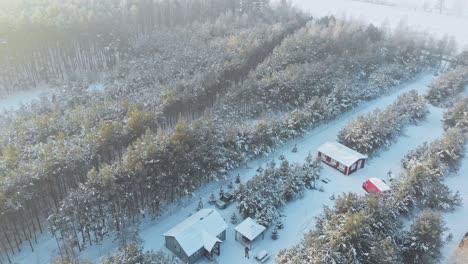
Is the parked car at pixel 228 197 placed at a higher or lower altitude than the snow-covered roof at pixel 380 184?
lower

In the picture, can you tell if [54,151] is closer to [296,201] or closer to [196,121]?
[196,121]

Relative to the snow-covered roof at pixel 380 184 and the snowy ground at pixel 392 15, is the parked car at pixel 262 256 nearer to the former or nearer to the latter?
the snow-covered roof at pixel 380 184

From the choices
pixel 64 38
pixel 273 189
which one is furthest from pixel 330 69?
pixel 64 38

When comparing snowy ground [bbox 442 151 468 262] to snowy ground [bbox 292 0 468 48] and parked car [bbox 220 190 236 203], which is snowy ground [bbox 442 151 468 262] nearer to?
parked car [bbox 220 190 236 203]

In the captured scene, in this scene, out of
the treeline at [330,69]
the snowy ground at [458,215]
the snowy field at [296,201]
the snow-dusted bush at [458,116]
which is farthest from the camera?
the treeline at [330,69]

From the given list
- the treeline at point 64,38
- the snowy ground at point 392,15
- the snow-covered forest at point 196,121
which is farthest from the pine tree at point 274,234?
the snowy ground at point 392,15
